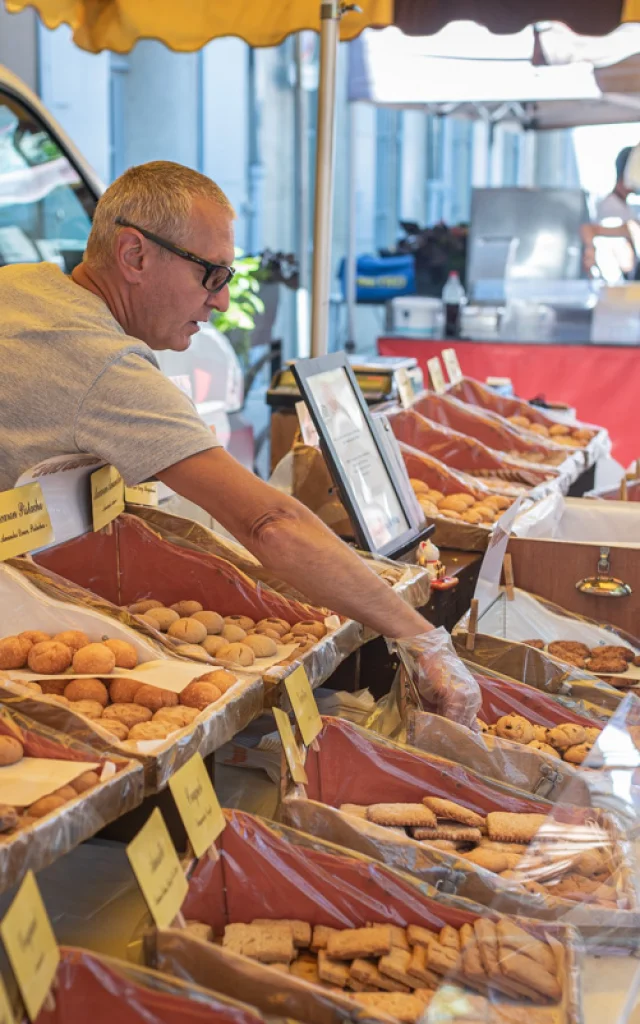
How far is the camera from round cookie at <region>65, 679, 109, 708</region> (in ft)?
5.03

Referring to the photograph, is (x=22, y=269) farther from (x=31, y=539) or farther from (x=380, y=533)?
(x=380, y=533)

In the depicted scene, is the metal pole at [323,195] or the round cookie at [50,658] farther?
the metal pole at [323,195]

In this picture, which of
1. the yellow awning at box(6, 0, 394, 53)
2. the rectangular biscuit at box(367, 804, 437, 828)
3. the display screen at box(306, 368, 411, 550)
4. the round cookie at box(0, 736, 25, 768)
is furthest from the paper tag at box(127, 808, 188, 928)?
the yellow awning at box(6, 0, 394, 53)

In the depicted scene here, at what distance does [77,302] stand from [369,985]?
1.07 meters

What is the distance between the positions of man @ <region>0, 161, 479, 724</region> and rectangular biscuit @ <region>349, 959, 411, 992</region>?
0.55 metres

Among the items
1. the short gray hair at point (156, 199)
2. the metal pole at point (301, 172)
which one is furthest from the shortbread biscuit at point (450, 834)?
the metal pole at point (301, 172)

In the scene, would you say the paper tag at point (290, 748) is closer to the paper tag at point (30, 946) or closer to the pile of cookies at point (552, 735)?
the pile of cookies at point (552, 735)

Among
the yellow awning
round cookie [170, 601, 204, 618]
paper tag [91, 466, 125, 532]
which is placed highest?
the yellow awning

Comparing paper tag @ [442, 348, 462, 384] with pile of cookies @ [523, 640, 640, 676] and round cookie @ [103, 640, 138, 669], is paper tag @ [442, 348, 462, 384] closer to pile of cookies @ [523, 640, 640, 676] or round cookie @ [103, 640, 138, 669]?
pile of cookies @ [523, 640, 640, 676]

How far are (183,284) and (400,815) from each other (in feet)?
2.89

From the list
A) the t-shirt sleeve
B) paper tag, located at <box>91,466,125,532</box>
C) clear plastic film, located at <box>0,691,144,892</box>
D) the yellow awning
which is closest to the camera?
clear plastic film, located at <box>0,691,144,892</box>

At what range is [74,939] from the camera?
1402 millimetres

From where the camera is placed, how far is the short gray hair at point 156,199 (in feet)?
5.55

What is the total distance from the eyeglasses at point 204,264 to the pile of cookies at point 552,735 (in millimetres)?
843
